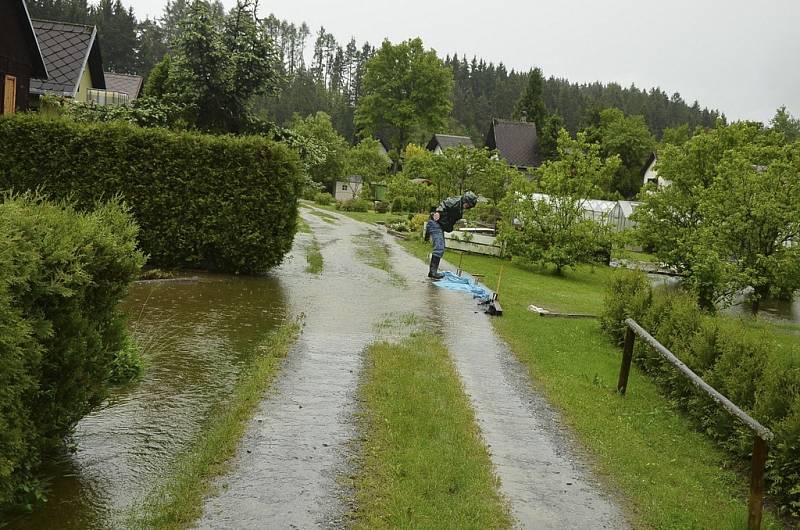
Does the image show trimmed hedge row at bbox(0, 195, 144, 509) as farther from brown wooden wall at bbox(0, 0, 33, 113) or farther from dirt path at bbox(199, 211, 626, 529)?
brown wooden wall at bbox(0, 0, 33, 113)

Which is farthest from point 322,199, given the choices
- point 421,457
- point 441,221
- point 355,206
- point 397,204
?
point 421,457

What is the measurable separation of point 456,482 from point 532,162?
5778 cm

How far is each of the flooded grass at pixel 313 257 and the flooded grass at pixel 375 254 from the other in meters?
1.33

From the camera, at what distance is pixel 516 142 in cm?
6269

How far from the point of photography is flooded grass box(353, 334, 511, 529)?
497cm

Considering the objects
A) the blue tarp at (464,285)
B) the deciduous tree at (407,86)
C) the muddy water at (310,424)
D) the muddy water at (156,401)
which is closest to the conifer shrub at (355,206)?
the deciduous tree at (407,86)

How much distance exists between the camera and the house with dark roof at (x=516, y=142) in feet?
200

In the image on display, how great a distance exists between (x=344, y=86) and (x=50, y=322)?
12647 cm

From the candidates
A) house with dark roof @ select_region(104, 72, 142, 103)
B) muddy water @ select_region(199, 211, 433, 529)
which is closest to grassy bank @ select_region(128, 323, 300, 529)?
muddy water @ select_region(199, 211, 433, 529)

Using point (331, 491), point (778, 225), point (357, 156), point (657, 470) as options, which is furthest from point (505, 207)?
point (357, 156)

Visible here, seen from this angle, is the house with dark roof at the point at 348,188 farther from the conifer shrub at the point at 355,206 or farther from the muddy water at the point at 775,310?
the muddy water at the point at 775,310

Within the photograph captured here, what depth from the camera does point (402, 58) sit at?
2756 inches

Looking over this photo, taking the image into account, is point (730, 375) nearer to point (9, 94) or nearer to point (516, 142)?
point (9, 94)

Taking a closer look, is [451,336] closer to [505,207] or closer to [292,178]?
[292,178]
